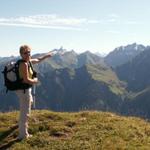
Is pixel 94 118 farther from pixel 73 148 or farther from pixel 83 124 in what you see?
pixel 73 148

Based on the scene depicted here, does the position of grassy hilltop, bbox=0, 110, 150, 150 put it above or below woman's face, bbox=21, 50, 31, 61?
below

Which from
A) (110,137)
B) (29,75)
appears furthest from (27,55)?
(110,137)

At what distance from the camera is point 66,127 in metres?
18.7

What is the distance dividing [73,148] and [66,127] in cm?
294

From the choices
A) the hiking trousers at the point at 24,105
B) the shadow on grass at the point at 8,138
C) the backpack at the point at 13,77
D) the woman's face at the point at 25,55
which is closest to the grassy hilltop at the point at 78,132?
the shadow on grass at the point at 8,138

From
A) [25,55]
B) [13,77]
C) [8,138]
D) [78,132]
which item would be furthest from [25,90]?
[78,132]

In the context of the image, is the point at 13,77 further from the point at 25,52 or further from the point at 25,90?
the point at 25,52

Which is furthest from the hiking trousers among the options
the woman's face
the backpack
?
the woman's face

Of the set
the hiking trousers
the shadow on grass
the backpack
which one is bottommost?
the shadow on grass

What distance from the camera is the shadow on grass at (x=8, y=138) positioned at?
16.5 m

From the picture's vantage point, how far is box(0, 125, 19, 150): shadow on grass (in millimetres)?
16458

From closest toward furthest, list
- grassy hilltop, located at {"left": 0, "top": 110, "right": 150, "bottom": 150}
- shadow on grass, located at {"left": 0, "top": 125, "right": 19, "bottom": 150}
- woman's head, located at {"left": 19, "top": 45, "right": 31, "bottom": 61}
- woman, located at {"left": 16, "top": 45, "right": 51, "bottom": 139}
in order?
woman, located at {"left": 16, "top": 45, "right": 51, "bottom": 139}
woman's head, located at {"left": 19, "top": 45, "right": 31, "bottom": 61}
grassy hilltop, located at {"left": 0, "top": 110, "right": 150, "bottom": 150}
shadow on grass, located at {"left": 0, "top": 125, "right": 19, "bottom": 150}

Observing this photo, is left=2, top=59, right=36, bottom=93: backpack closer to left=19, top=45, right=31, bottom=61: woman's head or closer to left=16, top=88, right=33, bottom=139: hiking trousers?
left=19, top=45, right=31, bottom=61: woman's head

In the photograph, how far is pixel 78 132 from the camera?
17.8 meters
